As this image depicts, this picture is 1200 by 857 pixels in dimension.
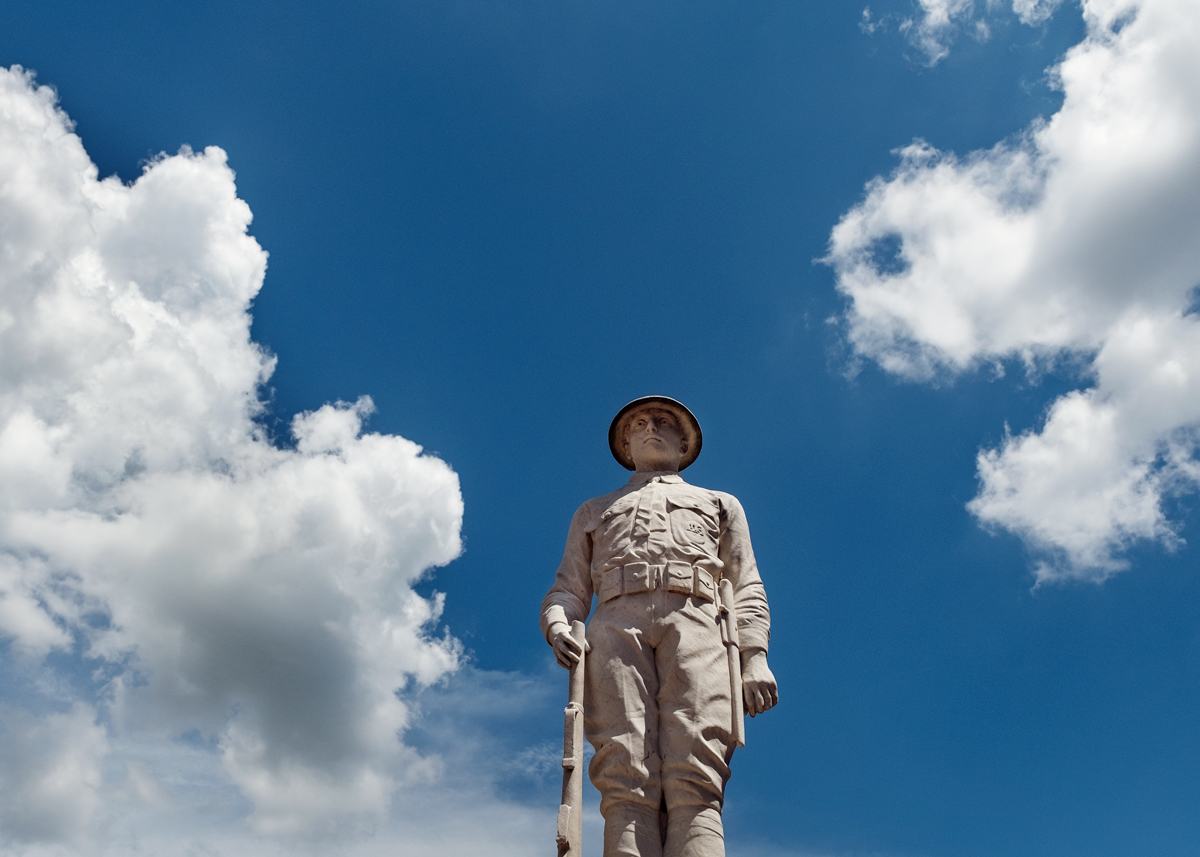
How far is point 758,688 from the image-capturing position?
8.21 m

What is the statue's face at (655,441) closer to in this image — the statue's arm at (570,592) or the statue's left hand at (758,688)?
the statue's arm at (570,592)

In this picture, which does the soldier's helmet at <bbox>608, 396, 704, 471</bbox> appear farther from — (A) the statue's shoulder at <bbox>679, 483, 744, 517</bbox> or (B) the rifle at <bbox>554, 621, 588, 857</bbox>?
(B) the rifle at <bbox>554, 621, 588, 857</bbox>

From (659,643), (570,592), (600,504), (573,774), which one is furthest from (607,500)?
(573,774)

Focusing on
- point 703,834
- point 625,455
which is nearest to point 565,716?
point 703,834

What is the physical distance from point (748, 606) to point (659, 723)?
5.25 feet

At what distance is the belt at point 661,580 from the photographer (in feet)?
27.7

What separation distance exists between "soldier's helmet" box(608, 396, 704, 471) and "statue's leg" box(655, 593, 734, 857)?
8.43 feet

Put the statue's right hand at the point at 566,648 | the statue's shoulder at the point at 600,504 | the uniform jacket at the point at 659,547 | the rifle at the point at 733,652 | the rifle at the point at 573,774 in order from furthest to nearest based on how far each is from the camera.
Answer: the statue's shoulder at the point at 600,504 < the uniform jacket at the point at 659,547 < the statue's right hand at the point at 566,648 < the rifle at the point at 733,652 < the rifle at the point at 573,774

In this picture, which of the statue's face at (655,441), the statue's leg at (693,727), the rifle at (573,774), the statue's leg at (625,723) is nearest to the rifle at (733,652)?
the statue's leg at (693,727)

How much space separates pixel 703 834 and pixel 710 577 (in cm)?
237

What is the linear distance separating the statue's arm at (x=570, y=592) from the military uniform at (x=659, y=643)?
0.01 meters

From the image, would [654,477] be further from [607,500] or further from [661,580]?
[661,580]

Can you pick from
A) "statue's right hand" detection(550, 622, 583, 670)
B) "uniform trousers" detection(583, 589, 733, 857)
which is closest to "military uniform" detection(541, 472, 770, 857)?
"uniform trousers" detection(583, 589, 733, 857)

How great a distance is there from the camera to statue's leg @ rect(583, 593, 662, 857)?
7.27 metres
